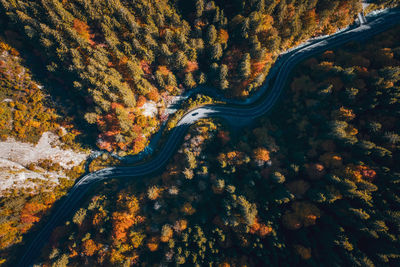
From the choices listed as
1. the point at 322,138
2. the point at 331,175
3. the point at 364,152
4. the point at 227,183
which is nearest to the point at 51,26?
the point at 227,183

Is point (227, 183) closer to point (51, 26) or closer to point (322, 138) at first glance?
point (322, 138)

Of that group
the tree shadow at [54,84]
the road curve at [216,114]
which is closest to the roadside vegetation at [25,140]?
the tree shadow at [54,84]

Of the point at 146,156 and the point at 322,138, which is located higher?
the point at 146,156

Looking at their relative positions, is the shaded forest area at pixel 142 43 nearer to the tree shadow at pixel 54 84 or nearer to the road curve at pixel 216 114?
the tree shadow at pixel 54 84

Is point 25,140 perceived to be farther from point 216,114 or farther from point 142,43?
point 216,114

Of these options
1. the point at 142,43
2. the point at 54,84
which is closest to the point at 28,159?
the point at 54,84

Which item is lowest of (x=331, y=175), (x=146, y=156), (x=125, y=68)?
(x=331, y=175)

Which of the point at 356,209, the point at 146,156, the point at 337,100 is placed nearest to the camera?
the point at 356,209

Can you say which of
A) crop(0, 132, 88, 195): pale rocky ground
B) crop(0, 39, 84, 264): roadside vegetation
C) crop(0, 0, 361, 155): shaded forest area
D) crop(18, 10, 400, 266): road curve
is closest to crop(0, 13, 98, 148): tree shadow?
crop(0, 0, 361, 155): shaded forest area
